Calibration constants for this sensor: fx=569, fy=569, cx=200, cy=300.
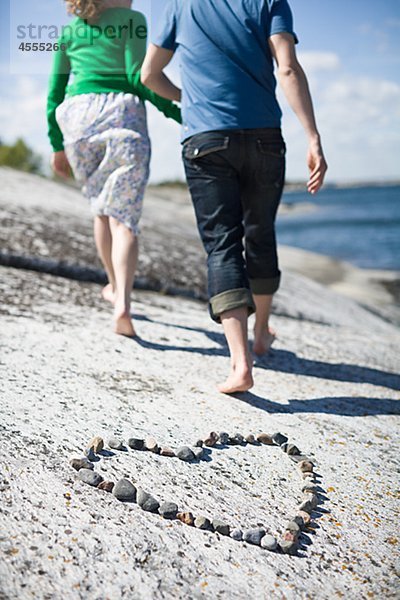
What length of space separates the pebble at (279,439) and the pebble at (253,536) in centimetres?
61

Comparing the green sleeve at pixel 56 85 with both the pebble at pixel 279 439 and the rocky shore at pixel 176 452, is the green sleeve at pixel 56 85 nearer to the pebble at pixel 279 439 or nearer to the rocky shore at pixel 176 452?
the rocky shore at pixel 176 452

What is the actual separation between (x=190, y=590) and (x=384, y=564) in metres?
0.56

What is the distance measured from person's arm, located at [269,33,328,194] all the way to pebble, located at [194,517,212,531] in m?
1.60

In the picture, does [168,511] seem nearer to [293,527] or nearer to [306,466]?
[293,527]

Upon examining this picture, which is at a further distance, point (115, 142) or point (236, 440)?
point (115, 142)

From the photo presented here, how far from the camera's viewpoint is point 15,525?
1.46m

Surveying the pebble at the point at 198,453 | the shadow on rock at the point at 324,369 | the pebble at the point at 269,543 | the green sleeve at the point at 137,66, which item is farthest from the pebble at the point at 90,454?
the green sleeve at the point at 137,66

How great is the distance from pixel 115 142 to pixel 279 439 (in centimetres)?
194

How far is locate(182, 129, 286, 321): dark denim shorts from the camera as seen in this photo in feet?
8.62

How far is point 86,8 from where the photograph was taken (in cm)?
319

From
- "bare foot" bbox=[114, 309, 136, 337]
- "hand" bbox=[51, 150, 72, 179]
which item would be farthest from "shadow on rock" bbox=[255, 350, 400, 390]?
"hand" bbox=[51, 150, 72, 179]

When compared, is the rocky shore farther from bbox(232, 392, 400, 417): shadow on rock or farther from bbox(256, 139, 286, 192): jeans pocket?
bbox(256, 139, 286, 192): jeans pocket

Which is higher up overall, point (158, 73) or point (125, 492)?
point (158, 73)

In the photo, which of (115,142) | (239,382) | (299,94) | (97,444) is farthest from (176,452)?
(115,142)
